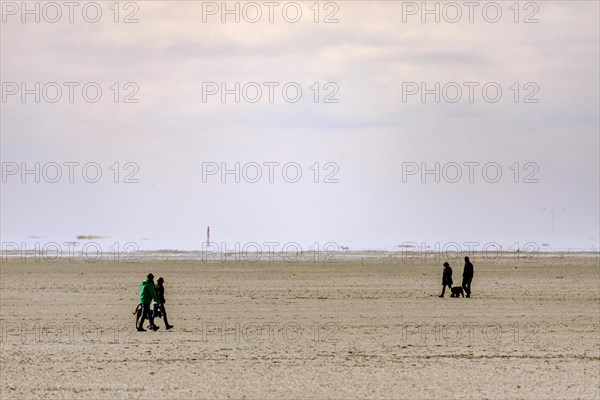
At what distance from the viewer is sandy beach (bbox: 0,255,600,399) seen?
20.8m

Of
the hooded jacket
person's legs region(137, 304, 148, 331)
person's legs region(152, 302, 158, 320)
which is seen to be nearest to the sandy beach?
person's legs region(137, 304, 148, 331)

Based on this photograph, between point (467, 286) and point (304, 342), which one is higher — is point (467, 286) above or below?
above

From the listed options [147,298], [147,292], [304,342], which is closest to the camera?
[304,342]

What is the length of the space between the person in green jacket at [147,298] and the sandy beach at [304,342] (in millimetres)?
559

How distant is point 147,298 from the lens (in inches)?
1116

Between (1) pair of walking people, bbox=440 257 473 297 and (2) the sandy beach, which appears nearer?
(2) the sandy beach

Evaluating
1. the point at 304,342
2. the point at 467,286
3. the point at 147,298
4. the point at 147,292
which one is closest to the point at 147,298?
the point at 147,298

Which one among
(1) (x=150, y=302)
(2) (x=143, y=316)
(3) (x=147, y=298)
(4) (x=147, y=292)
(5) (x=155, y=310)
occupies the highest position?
(4) (x=147, y=292)

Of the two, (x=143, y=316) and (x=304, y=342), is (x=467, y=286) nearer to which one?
(x=304, y=342)

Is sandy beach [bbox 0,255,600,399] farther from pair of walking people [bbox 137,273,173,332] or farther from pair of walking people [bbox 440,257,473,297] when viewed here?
pair of walking people [bbox 440,257,473,297]

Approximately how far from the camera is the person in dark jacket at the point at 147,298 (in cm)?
2791

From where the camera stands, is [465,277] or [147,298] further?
[465,277]

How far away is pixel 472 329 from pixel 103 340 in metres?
9.83

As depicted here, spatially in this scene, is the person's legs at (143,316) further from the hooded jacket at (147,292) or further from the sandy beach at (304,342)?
the sandy beach at (304,342)
